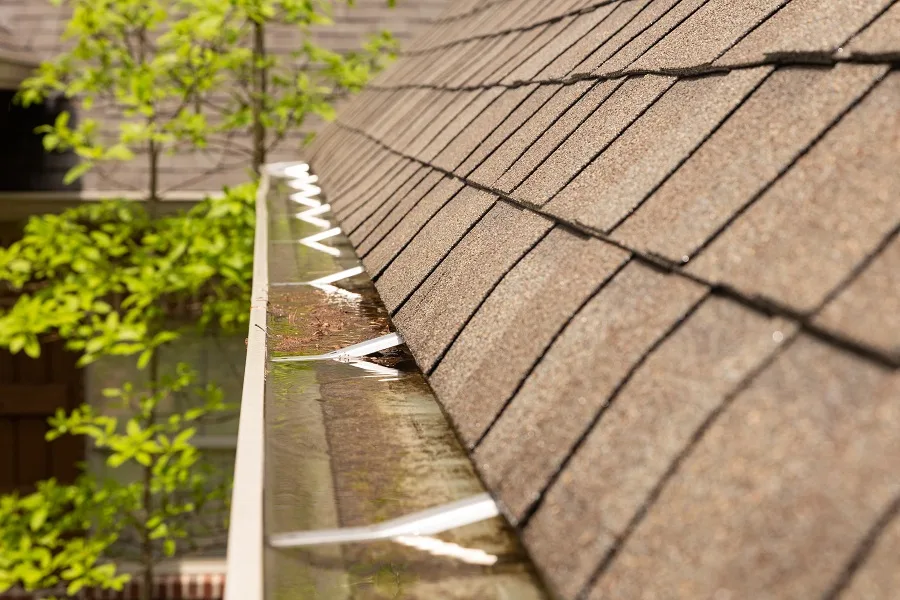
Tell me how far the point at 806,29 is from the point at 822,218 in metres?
0.62

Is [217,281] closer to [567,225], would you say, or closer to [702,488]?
[567,225]

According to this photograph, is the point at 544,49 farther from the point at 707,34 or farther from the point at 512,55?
the point at 707,34

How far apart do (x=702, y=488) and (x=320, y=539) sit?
1.96 feet

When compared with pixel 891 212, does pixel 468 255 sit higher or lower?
lower

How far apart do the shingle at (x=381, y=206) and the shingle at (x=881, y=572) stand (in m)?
2.24

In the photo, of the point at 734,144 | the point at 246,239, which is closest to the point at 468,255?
the point at 734,144

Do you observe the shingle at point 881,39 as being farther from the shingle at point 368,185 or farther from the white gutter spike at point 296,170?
the white gutter spike at point 296,170

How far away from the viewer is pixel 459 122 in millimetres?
3020

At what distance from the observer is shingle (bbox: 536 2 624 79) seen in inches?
98.0

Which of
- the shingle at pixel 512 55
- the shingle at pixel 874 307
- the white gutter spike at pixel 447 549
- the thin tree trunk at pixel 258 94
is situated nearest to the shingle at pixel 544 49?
the shingle at pixel 512 55

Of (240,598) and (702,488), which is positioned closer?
(702,488)

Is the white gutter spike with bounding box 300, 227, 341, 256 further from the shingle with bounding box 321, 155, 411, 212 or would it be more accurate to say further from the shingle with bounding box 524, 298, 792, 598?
the shingle with bounding box 524, 298, 792, 598

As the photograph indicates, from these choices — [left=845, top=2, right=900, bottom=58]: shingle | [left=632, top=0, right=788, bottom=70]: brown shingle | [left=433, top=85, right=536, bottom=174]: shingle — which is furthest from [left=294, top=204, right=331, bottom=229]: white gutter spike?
[left=845, top=2, right=900, bottom=58]: shingle

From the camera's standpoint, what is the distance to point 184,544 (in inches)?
336
